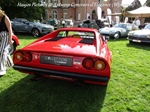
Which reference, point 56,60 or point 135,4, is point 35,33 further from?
point 135,4

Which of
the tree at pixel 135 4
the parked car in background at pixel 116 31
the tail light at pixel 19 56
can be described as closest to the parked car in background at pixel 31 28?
the parked car in background at pixel 116 31

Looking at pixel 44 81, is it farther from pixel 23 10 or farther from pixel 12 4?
pixel 23 10

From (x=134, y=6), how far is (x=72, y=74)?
63.0m

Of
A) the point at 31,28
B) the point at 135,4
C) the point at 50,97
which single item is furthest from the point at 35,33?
the point at 135,4

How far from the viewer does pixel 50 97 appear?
282 centimetres

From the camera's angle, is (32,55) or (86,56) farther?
(32,55)

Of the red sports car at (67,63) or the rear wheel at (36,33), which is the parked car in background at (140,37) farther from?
the rear wheel at (36,33)

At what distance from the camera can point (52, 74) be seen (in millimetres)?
2561

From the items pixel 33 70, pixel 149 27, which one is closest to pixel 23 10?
pixel 149 27

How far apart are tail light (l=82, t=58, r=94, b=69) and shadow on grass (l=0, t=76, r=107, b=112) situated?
71 centimetres

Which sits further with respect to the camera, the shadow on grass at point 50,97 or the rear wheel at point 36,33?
the rear wheel at point 36,33

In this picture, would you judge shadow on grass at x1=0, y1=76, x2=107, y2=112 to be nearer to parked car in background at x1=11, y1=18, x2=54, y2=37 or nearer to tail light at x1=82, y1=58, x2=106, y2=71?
tail light at x1=82, y1=58, x2=106, y2=71

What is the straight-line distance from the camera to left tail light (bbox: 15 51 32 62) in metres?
2.73

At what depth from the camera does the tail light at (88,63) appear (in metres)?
2.45
